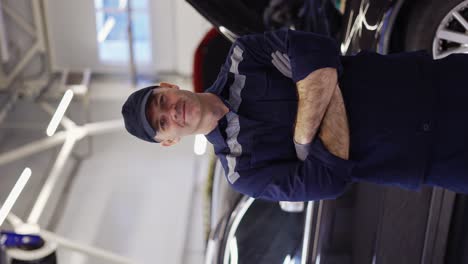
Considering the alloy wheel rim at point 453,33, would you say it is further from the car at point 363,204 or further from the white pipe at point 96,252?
the white pipe at point 96,252

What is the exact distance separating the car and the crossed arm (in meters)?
0.69

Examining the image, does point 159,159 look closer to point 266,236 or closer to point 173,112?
point 266,236

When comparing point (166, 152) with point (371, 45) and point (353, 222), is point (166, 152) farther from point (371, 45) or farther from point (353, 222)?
point (371, 45)

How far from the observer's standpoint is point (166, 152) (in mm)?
4133

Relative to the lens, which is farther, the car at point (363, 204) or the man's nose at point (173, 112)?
the car at point (363, 204)

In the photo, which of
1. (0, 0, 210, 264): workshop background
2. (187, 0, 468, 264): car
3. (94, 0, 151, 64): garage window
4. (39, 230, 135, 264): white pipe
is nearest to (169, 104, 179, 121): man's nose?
(187, 0, 468, 264): car

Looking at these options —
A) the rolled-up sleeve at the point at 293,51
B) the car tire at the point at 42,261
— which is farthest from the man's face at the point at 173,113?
the car tire at the point at 42,261

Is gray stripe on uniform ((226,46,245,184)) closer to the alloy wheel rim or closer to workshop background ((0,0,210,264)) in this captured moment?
the alloy wheel rim

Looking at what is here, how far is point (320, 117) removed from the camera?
1.50 metres

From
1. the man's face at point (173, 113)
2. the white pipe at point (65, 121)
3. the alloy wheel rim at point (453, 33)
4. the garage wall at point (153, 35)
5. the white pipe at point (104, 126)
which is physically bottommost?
the white pipe at point (104, 126)

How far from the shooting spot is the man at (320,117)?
150cm

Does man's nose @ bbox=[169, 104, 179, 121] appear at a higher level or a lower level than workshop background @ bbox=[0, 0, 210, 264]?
higher

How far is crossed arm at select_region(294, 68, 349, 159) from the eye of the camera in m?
1.46

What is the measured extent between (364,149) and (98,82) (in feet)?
9.34
